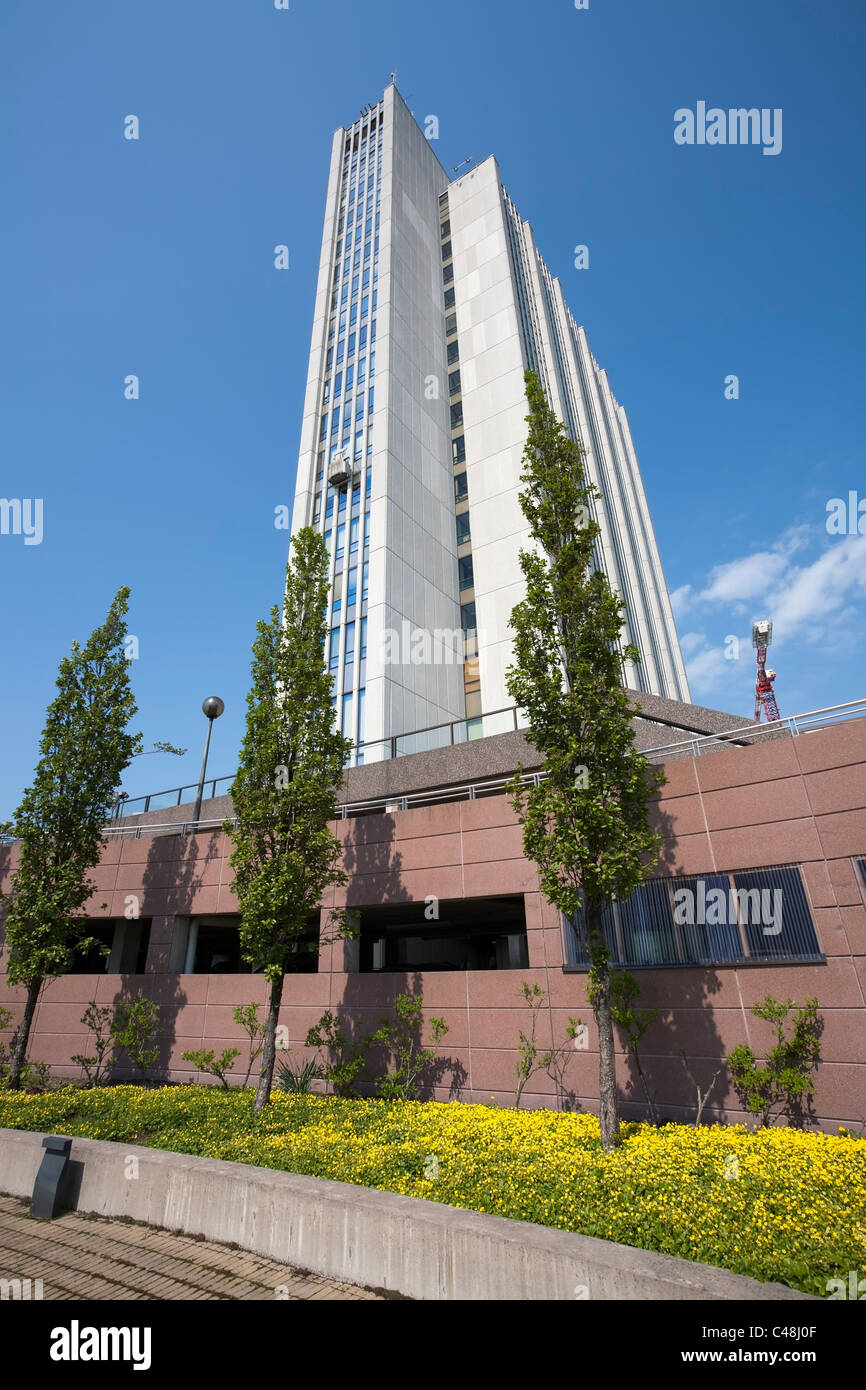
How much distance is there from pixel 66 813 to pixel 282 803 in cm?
754

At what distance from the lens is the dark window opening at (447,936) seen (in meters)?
17.6

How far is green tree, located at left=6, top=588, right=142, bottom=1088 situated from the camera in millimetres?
15523

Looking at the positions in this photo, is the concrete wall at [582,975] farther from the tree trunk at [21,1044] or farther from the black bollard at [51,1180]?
the black bollard at [51,1180]

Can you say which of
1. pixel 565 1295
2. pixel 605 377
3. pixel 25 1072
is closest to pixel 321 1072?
pixel 25 1072

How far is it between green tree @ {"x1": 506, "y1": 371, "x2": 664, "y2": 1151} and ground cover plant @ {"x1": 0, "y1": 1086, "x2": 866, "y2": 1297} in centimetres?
131

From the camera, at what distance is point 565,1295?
17.3 feet

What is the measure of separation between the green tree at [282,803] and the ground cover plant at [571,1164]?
2.02m

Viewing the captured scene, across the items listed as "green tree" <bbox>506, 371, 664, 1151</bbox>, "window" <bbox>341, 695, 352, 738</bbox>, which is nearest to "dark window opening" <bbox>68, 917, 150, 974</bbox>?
"window" <bbox>341, 695, 352, 738</bbox>

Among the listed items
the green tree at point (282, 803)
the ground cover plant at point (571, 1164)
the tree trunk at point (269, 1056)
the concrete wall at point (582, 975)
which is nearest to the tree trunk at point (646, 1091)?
the concrete wall at point (582, 975)

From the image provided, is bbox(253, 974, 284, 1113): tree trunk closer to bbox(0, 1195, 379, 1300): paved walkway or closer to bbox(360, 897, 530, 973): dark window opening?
bbox(360, 897, 530, 973): dark window opening

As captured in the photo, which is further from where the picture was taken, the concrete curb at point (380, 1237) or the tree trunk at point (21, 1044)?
the tree trunk at point (21, 1044)

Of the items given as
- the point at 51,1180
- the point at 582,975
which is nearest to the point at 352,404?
the point at 582,975

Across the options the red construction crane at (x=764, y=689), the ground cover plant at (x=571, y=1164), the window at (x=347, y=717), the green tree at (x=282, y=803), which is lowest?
the ground cover plant at (x=571, y=1164)

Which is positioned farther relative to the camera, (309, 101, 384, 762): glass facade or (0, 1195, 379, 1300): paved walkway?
(309, 101, 384, 762): glass facade
